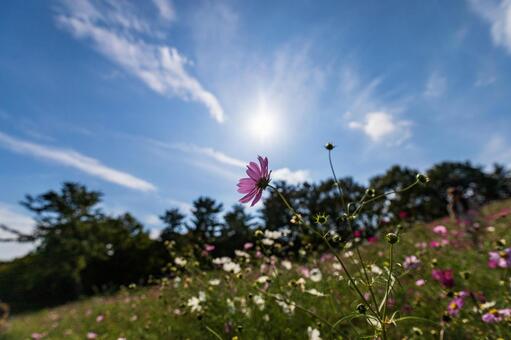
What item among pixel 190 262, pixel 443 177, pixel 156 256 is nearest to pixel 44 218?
pixel 156 256

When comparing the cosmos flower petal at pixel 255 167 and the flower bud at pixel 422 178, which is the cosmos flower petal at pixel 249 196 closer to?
the cosmos flower petal at pixel 255 167

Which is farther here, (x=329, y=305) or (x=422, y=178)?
(x=329, y=305)

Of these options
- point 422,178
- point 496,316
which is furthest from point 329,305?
point 422,178

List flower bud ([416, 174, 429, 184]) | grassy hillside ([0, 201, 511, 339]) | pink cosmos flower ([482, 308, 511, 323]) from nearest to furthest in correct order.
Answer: flower bud ([416, 174, 429, 184]), pink cosmos flower ([482, 308, 511, 323]), grassy hillside ([0, 201, 511, 339])

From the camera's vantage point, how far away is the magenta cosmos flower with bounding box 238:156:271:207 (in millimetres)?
1129

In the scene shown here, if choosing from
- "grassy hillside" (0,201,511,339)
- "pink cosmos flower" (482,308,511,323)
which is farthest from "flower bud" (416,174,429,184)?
"pink cosmos flower" (482,308,511,323)

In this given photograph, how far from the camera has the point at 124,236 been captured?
1980 cm

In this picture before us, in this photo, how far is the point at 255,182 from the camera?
45.9 inches

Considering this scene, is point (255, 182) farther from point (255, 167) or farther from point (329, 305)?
point (329, 305)

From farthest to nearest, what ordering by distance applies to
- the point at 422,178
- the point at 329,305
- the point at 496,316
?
1. the point at 329,305
2. the point at 496,316
3. the point at 422,178

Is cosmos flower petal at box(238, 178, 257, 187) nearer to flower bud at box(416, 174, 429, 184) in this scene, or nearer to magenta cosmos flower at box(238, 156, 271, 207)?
magenta cosmos flower at box(238, 156, 271, 207)

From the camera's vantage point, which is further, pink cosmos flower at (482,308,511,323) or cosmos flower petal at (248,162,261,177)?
pink cosmos flower at (482,308,511,323)

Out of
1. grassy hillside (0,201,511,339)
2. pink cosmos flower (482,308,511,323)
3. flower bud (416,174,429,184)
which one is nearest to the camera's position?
flower bud (416,174,429,184)

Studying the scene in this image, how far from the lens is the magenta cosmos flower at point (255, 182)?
1129 millimetres
